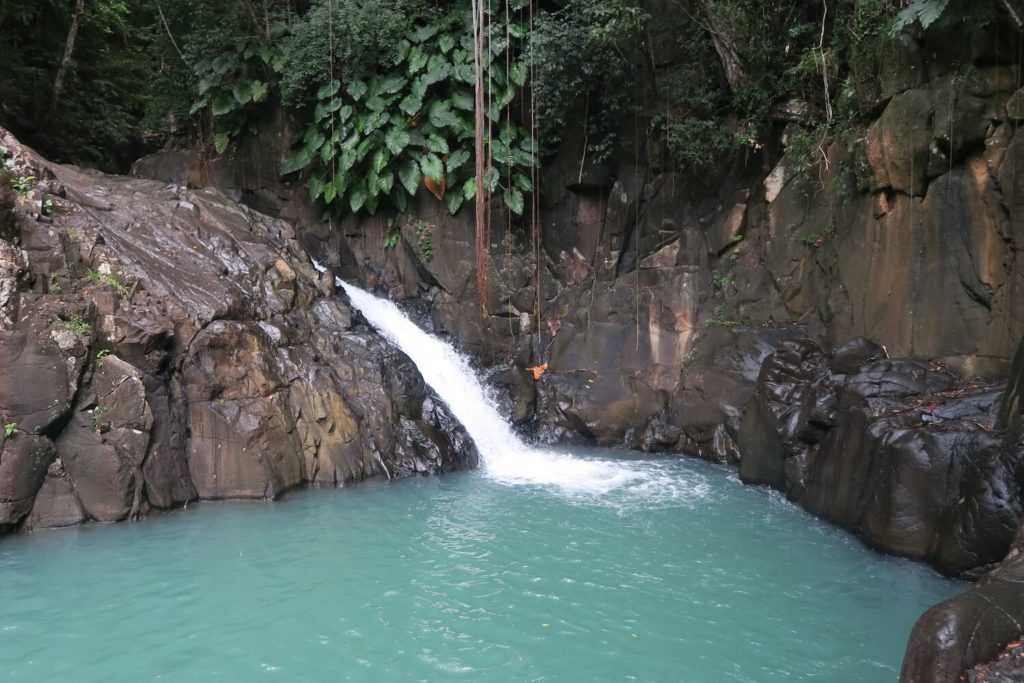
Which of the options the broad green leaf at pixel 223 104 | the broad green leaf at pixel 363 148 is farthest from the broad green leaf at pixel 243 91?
the broad green leaf at pixel 363 148

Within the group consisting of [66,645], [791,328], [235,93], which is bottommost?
[66,645]

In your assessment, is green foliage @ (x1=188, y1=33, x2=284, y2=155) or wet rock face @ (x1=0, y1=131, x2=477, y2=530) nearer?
wet rock face @ (x1=0, y1=131, x2=477, y2=530)

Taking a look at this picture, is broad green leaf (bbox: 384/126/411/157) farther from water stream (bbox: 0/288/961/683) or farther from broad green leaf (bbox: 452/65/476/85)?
water stream (bbox: 0/288/961/683)

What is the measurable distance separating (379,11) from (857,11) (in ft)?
25.6

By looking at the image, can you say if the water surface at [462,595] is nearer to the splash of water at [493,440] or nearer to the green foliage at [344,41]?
the splash of water at [493,440]

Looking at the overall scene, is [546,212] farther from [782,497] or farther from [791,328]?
[782,497]

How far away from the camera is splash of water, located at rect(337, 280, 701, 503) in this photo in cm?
895

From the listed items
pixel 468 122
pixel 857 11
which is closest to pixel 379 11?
pixel 468 122

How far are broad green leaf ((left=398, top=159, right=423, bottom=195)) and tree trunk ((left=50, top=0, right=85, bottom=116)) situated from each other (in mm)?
6567

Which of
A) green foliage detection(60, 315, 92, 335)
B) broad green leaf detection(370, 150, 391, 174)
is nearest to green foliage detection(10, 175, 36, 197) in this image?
green foliage detection(60, 315, 92, 335)

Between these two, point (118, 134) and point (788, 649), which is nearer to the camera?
point (788, 649)

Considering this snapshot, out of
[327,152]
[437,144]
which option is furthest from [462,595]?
[327,152]

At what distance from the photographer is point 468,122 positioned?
12547 mm

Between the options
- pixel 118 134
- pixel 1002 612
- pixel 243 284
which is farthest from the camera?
pixel 118 134
